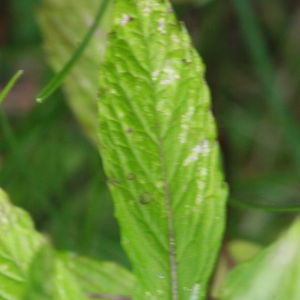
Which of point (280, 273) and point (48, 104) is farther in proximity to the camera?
point (48, 104)

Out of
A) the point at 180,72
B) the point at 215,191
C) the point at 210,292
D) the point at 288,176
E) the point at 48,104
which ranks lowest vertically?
the point at 288,176

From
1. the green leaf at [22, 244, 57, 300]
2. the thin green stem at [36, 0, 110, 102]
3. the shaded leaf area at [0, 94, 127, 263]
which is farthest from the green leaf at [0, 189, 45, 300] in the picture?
the shaded leaf area at [0, 94, 127, 263]

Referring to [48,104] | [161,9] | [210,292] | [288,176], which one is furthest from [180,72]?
[288,176]

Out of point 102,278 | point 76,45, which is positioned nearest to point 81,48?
point 76,45

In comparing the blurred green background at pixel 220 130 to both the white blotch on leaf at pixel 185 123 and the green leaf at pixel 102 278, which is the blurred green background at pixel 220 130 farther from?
the white blotch on leaf at pixel 185 123

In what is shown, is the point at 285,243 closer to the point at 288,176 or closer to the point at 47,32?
the point at 47,32

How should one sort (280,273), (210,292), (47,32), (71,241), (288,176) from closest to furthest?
(280,273), (210,292), (47,32), (71,241), (288,176)

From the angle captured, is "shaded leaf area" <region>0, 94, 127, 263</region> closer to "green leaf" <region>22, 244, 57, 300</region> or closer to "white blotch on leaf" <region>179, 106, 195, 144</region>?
"white blotch on leaf" <region>179, 106, 195, 144</region>
